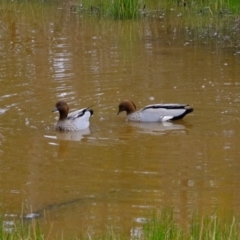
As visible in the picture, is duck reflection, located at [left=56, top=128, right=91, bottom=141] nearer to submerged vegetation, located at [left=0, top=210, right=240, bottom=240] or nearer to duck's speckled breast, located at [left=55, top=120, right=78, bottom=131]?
duck's speckled breast, located at [left=55, top=120, right=78, bottom=131]

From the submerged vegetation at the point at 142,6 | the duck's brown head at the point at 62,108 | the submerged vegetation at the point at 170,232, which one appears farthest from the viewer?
the submerged vegetation at the point at 142,6

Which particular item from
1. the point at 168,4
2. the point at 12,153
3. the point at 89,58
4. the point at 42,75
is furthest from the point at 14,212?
the point at 168,4

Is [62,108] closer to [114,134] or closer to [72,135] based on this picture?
[72,135]

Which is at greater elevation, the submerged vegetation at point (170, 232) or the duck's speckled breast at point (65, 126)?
the submerged vegetation at point (170, 232)

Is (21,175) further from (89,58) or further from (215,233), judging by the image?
(89,58)

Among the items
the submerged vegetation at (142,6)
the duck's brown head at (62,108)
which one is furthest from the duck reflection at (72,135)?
the submerged vegetation at (142,6)

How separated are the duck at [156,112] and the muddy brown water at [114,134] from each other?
0.36 feet

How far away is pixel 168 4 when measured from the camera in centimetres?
2094

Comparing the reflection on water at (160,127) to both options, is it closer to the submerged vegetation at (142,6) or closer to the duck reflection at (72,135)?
the duck reflection at (72,135)

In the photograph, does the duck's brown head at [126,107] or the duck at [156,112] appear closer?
the duck at [156,112]

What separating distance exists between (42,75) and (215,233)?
7.94m

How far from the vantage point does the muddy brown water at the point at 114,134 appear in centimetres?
784

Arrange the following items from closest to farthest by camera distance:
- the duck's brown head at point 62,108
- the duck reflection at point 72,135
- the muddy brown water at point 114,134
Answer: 1. the muddy brown water at point 114,134
2. the duck reflection at point 72,135
3. the duck's brown head at point 62,108

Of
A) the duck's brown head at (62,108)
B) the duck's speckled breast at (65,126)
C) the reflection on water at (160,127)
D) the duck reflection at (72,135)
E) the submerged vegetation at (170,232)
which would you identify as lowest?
the reflection on water at (160,127)
